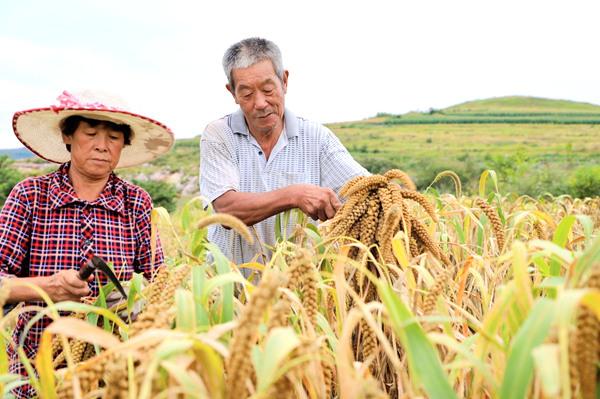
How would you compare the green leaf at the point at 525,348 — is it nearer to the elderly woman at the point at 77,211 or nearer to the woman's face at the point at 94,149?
the elderly woman at the point at 77,211

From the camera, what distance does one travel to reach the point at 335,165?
3080 millimetres

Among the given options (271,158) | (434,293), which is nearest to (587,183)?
(271,158)

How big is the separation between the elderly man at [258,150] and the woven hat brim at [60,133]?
1.30ft

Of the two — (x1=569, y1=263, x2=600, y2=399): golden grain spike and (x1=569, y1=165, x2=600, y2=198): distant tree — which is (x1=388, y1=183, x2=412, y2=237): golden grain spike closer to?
(x1=569, y1=263, x2=600, y2=399): golden grain spike

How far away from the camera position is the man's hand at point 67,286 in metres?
1.73

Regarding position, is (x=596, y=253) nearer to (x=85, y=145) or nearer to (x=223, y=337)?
(x=223, y=337)

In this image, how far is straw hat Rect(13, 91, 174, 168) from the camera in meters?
2.14

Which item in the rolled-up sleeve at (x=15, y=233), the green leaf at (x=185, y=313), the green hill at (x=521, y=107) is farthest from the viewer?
the green hill at (x=521, y=107)

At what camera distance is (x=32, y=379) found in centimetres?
103

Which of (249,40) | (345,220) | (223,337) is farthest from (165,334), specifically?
(249,40)

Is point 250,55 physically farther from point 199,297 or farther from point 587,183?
point 587,183

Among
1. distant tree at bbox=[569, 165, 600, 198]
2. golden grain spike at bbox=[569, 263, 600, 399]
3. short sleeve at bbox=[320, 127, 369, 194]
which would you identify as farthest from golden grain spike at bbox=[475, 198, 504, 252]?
distant tree at bbox=[569, 165, 600, 198]

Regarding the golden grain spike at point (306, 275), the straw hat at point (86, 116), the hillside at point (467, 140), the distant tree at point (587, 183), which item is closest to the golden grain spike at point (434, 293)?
the golden grain spike at point (306, 275)

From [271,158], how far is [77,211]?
1.19 meters
